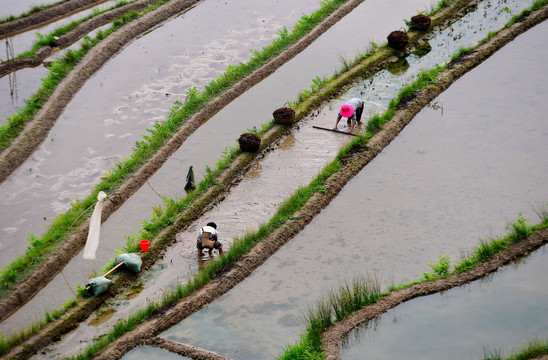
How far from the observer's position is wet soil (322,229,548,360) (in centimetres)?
878

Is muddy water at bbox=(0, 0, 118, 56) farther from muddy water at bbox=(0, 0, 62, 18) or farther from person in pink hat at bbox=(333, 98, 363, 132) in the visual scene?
person in pink hat at bbox=(333, 98, 363, 132)

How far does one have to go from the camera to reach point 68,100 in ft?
49.4

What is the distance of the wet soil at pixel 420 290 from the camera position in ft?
28.8

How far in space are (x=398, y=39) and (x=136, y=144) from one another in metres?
7.66

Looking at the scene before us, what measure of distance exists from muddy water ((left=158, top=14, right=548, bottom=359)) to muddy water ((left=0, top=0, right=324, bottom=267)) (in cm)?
325

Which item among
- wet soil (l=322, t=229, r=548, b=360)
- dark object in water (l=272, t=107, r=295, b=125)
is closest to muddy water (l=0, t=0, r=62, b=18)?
dark object in water (l=272, t=107, r=295, b=125)

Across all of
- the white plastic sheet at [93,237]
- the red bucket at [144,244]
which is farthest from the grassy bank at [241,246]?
the white plastic sheet at [93,237]

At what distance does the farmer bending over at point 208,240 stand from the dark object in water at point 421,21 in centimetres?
1014

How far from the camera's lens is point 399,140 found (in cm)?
1334

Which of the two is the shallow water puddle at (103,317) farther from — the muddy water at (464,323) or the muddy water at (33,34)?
the muddy water at (33,34)

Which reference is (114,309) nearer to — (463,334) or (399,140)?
(463,334)

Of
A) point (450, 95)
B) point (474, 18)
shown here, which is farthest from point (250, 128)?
point (474, 18)

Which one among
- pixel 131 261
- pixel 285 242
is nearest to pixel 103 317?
pixel 131 261

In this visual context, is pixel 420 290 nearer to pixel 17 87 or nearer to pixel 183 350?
pixel 183 350
